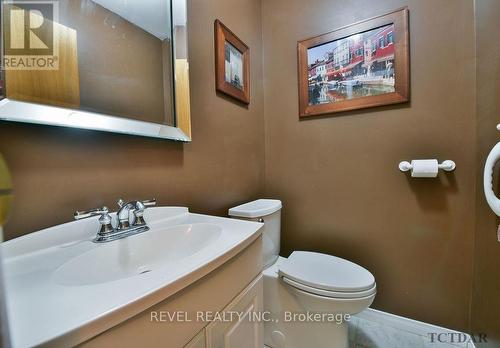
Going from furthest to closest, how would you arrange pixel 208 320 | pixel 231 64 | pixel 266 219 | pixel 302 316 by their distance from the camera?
pixel 231 64 → pixel 266 219 → pixel 302 316 → pixel 208 320

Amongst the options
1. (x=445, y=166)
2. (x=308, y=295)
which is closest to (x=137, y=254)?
(x=308, y=295)

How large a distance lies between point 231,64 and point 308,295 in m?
1.35

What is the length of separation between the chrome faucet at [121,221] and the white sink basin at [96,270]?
28mm

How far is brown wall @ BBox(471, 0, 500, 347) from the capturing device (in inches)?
35.3

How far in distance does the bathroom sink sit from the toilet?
390 millimetres

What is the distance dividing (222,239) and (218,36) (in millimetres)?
1140

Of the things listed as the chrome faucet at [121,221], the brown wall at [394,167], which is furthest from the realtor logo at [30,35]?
the brown wall at [394,167]

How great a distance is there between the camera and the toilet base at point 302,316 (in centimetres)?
91

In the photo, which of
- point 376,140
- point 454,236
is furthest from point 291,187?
point 454,236

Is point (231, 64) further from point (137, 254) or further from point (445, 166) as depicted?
point (445, 166)

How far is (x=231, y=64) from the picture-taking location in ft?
4.20

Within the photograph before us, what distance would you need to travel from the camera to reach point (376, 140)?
1.28 m

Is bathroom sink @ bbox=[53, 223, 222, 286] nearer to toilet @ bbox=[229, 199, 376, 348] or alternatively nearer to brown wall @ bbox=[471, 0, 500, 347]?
toilet @ bbox=[229, 199, 376, 348]

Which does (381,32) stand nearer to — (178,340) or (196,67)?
(196,67)
